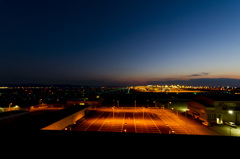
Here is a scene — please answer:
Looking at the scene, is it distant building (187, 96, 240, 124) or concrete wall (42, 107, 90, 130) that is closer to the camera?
concrete wall (42, 107, 90, 130)

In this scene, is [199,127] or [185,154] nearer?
[185,154]

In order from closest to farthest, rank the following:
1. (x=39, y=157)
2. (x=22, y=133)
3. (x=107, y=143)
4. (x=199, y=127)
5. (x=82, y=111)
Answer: (x=39, y=157), (x=107, y=143), (x=22, y=133), (x=199, y=127), (x=82, y=111)

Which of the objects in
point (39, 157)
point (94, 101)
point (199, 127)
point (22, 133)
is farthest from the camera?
point (94, 101)

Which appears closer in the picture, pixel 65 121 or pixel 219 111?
pixel 65 121

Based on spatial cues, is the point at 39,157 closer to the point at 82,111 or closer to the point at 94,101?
the point at 82,111

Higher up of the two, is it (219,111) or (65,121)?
(219,111)

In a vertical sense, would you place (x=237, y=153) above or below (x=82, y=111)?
above

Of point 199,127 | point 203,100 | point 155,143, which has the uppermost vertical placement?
point 155,143

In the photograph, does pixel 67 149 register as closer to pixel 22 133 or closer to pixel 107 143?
pixel 107 143

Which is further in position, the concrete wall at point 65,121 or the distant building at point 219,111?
the distant building at point 219,111

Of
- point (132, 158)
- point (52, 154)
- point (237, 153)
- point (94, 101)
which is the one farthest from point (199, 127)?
point (94, 101)
